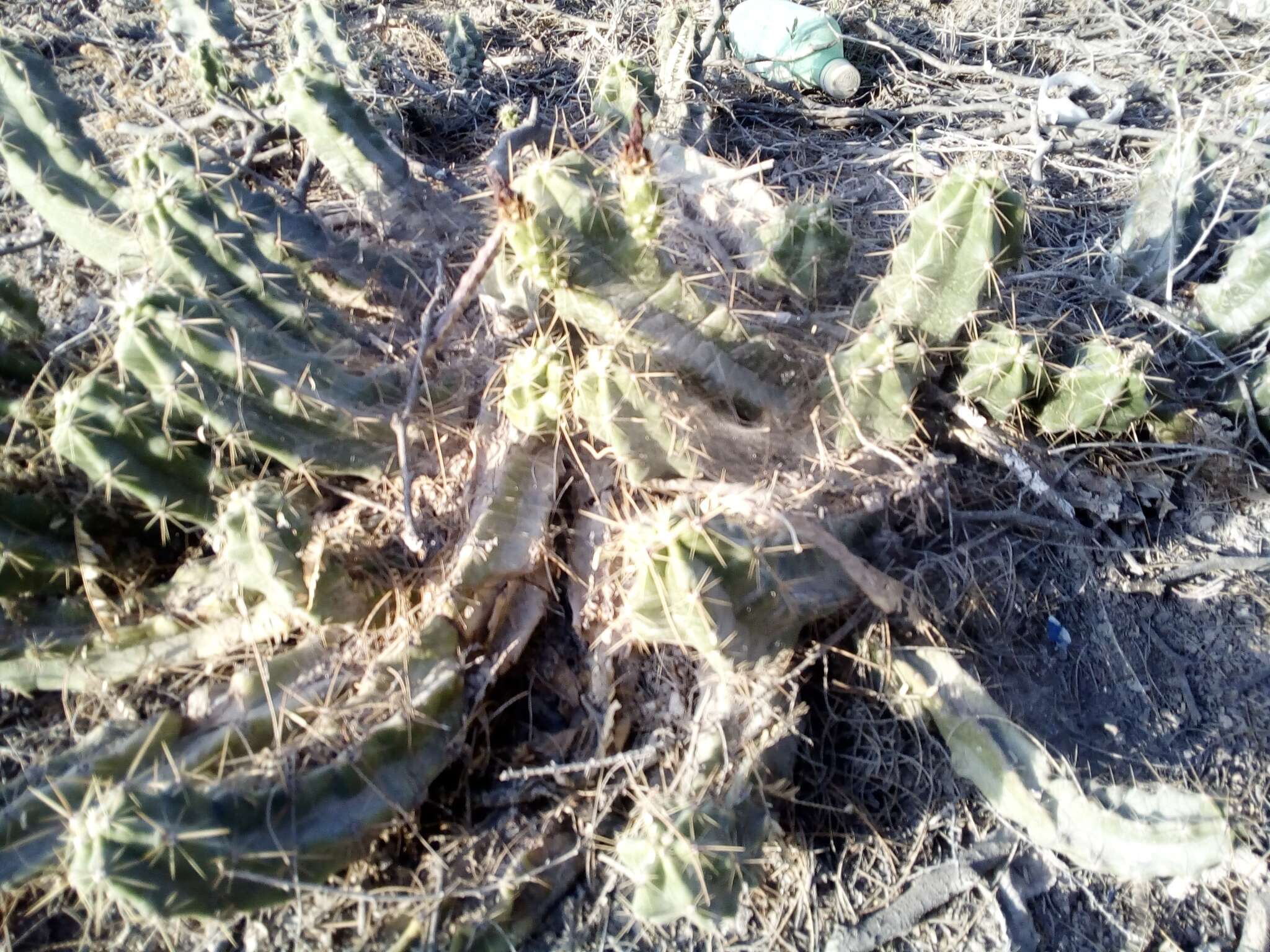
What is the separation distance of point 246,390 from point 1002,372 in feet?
7.64

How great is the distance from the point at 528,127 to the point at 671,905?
10.1 feet

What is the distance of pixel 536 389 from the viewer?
2324 millimetres

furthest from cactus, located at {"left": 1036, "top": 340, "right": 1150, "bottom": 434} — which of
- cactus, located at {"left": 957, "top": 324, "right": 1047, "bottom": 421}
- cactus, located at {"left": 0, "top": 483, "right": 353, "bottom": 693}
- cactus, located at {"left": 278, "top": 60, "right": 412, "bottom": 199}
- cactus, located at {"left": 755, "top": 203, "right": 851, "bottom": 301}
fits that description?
cactus, located at {"left": 278, "top": 60, "right": 412, "bottom": 199}

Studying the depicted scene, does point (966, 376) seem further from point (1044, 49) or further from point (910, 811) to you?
point (1044, 49)

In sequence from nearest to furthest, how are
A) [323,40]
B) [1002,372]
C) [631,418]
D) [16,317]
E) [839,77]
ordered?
[631,418] < [1002,372] < [16,317] < [323,40] < [839,77]

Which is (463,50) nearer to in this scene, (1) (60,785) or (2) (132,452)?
(2) (132,452)

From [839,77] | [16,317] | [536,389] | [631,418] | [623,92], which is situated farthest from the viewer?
[839,77]

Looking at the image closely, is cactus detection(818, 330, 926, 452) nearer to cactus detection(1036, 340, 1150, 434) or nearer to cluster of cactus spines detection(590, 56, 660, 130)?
cactus detection(1036, 340, 1150, 434)

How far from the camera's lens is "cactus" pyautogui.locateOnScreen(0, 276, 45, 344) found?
276 centimetres

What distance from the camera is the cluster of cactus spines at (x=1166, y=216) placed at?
3043mm

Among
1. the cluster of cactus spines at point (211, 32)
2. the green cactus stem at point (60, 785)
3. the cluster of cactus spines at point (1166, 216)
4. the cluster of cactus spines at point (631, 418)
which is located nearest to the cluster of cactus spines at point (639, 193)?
the cluster of cactus spines at point (631, 418)

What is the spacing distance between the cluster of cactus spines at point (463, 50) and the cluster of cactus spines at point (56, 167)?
202 cm

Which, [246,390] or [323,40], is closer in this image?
[246,390]

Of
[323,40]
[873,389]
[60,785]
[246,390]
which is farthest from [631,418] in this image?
[323,40]
